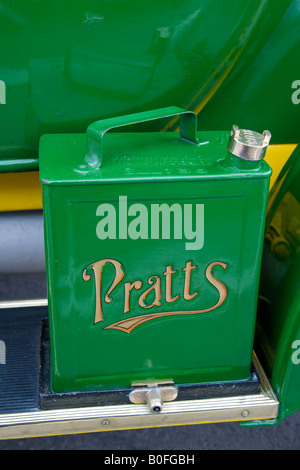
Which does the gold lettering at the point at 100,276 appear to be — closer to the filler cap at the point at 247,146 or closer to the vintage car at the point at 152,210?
the vintage car at the point at 152,210

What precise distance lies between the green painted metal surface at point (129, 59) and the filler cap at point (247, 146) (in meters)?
0.25

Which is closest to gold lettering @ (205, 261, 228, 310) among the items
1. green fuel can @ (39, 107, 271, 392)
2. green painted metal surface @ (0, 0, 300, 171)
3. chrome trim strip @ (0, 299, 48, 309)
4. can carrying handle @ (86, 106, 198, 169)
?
green fuel can @ (39, 107, 271, 392)

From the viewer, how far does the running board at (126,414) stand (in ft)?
3.01

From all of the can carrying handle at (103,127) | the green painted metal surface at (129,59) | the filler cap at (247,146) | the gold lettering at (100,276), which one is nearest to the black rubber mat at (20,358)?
the gold lettering at (100,276)

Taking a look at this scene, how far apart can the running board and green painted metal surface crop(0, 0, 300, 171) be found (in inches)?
19.3

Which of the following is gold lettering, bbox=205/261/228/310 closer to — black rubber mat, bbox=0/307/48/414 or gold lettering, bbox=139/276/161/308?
gold lettering, bbox=139/276/161/308

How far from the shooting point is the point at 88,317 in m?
0.89

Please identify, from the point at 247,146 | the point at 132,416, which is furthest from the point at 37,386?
the point at 247,146

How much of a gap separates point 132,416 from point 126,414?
0.01 metres

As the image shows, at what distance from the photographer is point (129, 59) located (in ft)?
3.18

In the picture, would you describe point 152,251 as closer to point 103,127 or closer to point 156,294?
point 156,294

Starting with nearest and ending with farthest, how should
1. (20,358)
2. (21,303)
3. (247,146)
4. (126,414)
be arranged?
1. (247,146)
2. (126,414)
3. (20,358)
4. (21,303)

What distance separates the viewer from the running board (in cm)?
92
